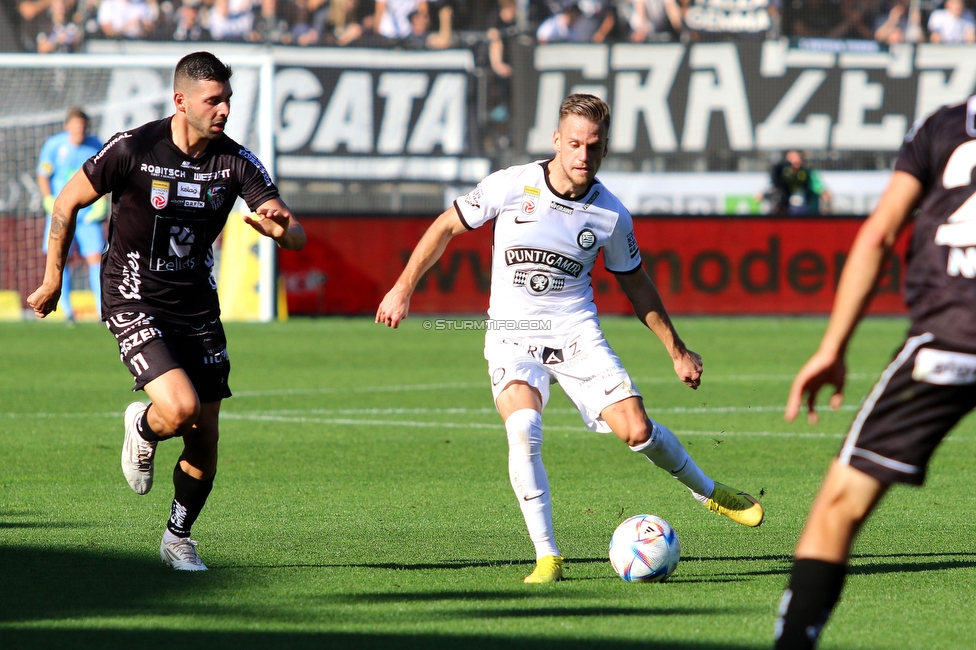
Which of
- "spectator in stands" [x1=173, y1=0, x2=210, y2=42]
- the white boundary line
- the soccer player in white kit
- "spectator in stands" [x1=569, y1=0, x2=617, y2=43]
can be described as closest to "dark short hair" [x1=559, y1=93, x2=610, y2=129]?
the soccer player in white kit

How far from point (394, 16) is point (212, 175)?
62.3ft

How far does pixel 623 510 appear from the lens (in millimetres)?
7098

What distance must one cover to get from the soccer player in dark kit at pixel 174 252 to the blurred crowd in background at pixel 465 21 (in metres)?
17.2

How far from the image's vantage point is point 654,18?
24.1 metres

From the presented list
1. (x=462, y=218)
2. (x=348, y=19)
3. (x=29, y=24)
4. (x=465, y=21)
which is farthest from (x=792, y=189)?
(x=462, y=218)

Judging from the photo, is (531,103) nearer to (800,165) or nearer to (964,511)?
(800,165)

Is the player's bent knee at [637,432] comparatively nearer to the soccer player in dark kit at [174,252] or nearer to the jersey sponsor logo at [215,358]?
the soccer player in dark kit at [174,252]

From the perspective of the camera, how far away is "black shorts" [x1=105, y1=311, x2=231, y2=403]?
18.5 ft

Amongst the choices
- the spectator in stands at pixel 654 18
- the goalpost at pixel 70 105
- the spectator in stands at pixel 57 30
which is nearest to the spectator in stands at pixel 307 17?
the goalpost at pixel 70 105

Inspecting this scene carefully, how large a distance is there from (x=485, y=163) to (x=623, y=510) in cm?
1554

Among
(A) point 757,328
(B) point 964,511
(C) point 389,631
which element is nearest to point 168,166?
(C) point 389,631

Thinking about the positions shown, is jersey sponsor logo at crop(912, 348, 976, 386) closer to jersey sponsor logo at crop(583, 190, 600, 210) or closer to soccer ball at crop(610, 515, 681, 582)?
soccer ball at crop(610, 515, 681, 582)

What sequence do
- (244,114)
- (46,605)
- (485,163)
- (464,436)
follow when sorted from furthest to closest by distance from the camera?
(485,163) < (244,114) < (464,436) < (46,605)

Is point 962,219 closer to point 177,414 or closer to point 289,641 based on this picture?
point 289,641
